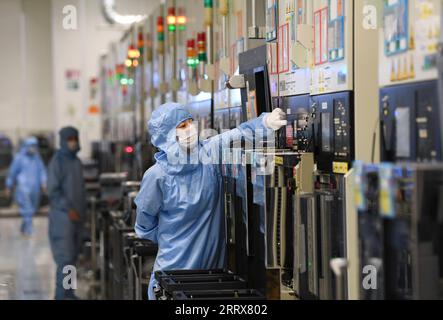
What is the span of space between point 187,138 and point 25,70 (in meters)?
13.3

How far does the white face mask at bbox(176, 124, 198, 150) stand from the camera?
4410 millimetres

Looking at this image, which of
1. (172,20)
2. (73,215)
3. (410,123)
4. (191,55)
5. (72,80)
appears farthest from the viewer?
(72,80)

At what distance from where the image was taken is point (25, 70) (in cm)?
1711

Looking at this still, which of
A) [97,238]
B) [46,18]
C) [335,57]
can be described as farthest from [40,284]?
[46,18]

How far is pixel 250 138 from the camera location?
4.14 meters

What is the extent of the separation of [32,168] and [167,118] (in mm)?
10562

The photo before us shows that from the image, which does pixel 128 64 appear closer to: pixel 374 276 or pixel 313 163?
pixel 313 163

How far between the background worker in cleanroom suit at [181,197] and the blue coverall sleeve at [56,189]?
4069 mm

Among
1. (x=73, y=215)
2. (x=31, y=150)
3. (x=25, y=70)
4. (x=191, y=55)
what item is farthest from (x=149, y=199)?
(x=25, y=70)

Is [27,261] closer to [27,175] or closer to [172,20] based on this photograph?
[27,175]

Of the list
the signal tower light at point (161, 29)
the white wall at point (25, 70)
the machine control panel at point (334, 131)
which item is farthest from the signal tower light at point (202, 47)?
the white wall at point (25, 70)

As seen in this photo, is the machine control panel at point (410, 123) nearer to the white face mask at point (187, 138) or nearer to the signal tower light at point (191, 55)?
the white face mask at point (187, 138)

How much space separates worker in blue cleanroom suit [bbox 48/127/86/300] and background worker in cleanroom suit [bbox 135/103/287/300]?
4006 mm

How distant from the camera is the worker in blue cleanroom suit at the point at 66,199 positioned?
838cm
